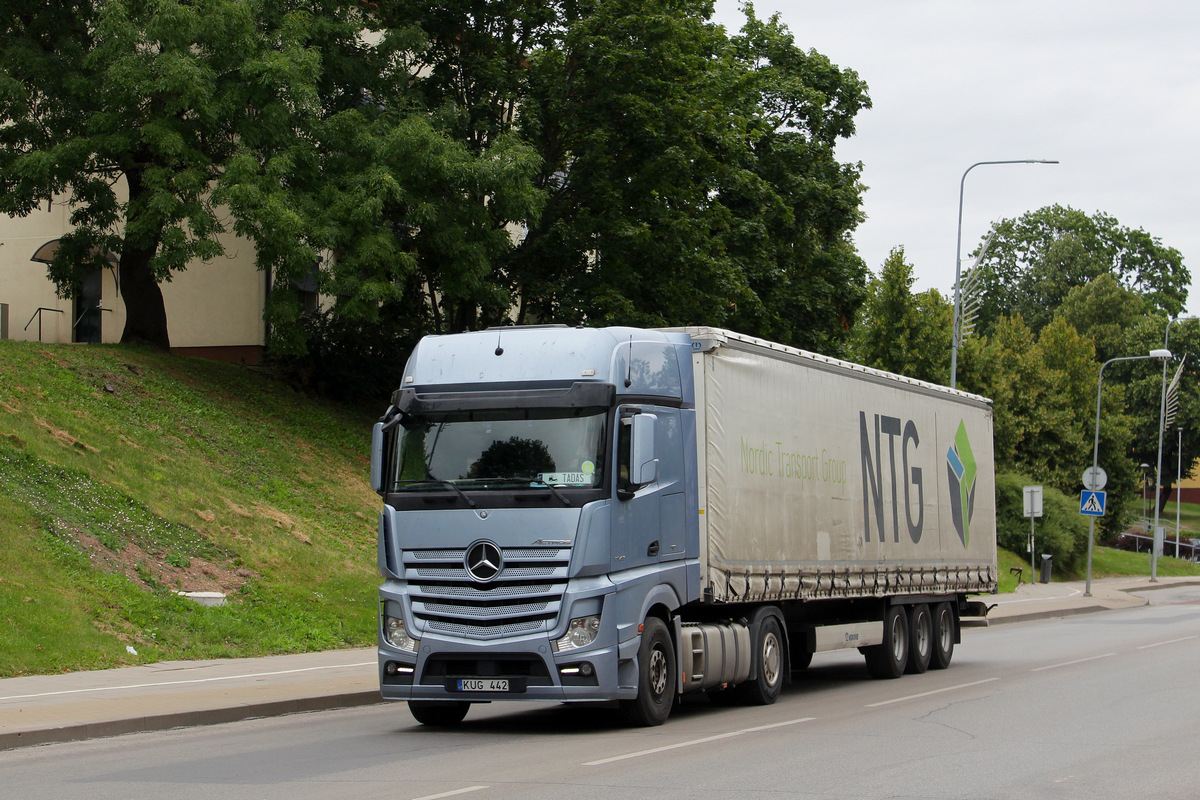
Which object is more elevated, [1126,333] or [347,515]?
[1126,333]

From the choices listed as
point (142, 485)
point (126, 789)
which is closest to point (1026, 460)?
point (142, 485)

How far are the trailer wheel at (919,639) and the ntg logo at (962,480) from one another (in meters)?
1.60

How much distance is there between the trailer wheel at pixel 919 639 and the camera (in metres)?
17.9

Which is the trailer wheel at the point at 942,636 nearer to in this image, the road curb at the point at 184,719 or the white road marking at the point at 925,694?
the white road marking at the point at 925,694

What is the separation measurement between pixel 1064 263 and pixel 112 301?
78.1 meters

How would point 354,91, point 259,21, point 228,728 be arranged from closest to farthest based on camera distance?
1. point 228,728
2. point 259,21
3. point 354,91

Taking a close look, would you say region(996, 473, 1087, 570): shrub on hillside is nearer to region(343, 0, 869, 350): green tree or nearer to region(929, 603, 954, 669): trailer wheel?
region(343, 0, 869, 350): green tree

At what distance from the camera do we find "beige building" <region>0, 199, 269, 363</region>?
1400 inches

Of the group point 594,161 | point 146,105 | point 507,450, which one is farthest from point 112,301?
point 507,450

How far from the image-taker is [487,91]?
31.3m

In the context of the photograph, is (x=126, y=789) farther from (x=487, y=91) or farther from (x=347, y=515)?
(x=487, y=91)

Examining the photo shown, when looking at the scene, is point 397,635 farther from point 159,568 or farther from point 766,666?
point 159,568

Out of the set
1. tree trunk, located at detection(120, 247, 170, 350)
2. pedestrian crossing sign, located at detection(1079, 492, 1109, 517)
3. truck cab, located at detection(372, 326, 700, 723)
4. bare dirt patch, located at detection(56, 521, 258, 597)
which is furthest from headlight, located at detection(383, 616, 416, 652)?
pedestrian crossing sign, located at detection(1079, 492, 1109, 517)

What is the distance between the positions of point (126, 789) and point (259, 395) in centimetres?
2056
